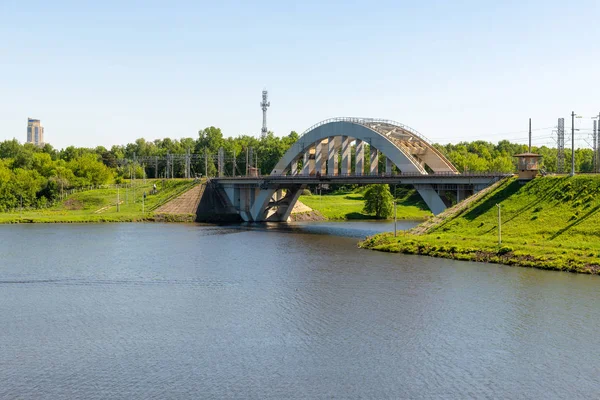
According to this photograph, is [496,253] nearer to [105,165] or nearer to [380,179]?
[380,179]

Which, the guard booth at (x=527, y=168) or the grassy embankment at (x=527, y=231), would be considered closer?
the grassy embankment at (x=527, y=231)

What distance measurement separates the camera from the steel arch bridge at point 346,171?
7481cm

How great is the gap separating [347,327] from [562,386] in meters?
10.8

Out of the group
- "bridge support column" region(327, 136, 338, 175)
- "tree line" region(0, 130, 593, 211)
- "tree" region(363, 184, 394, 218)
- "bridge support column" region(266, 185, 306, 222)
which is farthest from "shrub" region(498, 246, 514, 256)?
"tree line" region(0, 130, 593, 211)

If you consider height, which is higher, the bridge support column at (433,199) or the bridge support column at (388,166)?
the bridge support column at (388,166)

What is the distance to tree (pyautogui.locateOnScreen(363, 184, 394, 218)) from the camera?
119 meters

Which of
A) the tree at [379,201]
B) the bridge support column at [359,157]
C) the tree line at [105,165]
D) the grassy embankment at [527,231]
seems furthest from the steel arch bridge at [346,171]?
the tree line at [105,165]

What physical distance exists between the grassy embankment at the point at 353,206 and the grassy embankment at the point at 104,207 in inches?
992

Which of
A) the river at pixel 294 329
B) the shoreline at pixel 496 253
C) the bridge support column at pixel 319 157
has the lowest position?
the river at pixel 294 329

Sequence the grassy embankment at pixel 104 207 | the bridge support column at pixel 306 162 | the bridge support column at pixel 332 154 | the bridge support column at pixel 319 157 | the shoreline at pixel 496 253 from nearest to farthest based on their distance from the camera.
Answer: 1. the shoreline at pixel 496 253
2. the bridge support column at pixel 332 154
3. the bridge support column at pixel 319 157
4. the grassy embankment at pixel 104 207
5. the bridge support column at pixel 306 162

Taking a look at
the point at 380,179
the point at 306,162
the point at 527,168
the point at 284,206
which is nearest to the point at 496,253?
the point at 527,168

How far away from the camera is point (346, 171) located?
9512 cm

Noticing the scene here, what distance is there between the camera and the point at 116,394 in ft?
77.5

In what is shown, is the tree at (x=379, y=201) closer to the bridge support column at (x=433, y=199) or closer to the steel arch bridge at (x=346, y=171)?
the steel arch bridge at (x=346, y=171)
